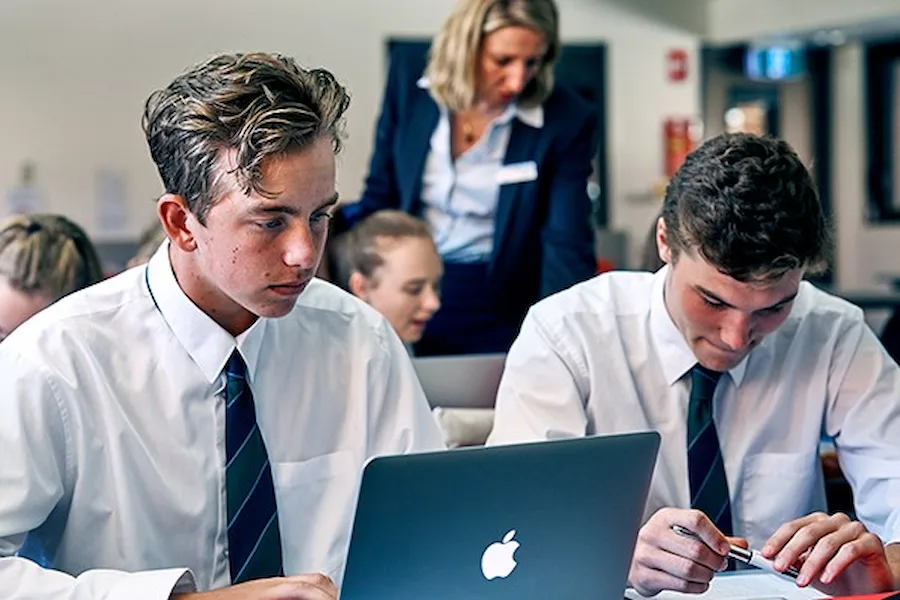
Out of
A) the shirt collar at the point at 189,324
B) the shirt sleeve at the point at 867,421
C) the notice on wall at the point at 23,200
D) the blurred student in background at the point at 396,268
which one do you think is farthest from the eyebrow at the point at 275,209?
the notice on wall at the point at 23,200

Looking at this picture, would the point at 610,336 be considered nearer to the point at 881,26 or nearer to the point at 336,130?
the point at 336,130

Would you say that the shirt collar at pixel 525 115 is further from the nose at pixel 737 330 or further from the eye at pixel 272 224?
the eye at pixel 272 224

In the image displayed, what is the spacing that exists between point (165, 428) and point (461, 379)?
0.74 metres

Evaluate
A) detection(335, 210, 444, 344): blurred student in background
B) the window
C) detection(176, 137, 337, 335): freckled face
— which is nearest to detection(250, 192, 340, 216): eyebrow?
detection(176, 137, 337, 335): freckled face

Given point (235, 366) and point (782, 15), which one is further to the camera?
point (782, 15)

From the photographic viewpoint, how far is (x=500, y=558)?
4.37 ft

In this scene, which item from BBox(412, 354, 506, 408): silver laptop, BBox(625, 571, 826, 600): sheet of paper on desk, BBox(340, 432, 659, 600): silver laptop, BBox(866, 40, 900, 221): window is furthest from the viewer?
BBox(866, 40, 900, 221): window

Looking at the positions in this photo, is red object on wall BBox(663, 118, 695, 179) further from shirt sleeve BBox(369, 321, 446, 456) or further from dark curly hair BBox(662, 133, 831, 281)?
shirt sleeve BBox(369, 321, 446, 456)

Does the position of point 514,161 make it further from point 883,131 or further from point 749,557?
point 883,131

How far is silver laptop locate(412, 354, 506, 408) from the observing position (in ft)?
7.39

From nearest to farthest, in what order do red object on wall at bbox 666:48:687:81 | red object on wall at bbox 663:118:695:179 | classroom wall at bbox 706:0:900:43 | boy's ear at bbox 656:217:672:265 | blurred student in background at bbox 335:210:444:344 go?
boy's ear at bbox 656:217:672:265 < blurred student in background at bbox 335:210:444:344 < classroom wall at bbox 706:0:900:43 < red object on wall at bbox 663:118:695:179 < red object on wall at bbox 666:48:687:81

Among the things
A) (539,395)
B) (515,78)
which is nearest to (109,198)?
(515,78)

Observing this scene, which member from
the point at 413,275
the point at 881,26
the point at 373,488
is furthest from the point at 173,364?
the point at 881,26

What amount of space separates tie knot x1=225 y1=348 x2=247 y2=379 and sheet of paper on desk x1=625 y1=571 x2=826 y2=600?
0.54 meters
